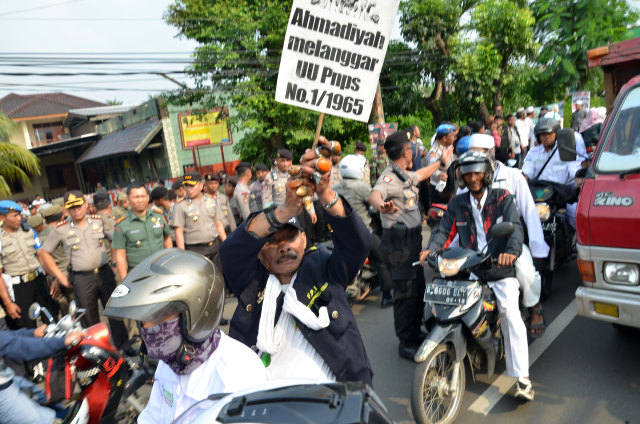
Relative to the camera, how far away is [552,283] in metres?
5.70

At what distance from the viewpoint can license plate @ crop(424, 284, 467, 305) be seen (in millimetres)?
3307

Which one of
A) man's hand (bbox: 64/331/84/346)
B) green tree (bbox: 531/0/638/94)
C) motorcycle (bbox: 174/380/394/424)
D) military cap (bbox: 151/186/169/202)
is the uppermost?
green tree (bbox: 531/0/638/94)

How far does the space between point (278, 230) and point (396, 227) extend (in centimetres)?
233

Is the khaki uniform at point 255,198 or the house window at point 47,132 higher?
the house window at point 47,132

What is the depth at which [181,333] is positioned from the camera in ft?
6.01

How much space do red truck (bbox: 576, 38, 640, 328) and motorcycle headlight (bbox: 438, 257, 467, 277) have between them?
925 millimetres

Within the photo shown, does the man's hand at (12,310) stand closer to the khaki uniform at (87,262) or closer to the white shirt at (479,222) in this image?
the khaki uniform at (87,262)

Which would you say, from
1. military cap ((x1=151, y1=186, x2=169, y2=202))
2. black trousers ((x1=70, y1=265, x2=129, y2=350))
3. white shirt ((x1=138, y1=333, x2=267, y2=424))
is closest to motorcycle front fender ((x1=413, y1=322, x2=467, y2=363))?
white shirt ((x1=138, y1=333, x2=267, y2=424))

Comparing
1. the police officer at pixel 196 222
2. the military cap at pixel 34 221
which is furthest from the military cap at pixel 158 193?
the military cap at pixel 34 221

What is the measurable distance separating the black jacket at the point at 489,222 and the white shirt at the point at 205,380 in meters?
Answer: 2.32

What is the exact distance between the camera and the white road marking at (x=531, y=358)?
3488 millimetres

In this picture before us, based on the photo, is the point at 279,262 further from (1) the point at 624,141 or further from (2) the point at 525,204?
(1) the point at 624,141

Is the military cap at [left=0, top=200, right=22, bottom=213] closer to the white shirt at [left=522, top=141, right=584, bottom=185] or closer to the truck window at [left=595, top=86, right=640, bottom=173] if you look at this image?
the truck window at [left=595, top=86, right=640, bottom=173]

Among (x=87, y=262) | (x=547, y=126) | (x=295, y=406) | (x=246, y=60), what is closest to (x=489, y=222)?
(x=547, y=126)
